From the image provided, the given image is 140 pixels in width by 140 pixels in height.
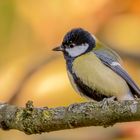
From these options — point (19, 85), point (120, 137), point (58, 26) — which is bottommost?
point (120, 137)

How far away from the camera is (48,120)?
6.46ft

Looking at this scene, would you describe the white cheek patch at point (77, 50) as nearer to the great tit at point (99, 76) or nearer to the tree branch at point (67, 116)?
the great tit at point (99, 76)

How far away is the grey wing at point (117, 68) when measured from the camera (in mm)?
2506

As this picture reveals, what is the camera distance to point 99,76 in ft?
8.13

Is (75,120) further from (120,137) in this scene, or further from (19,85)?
(19,85)

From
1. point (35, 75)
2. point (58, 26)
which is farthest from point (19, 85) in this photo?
point (58, 26)

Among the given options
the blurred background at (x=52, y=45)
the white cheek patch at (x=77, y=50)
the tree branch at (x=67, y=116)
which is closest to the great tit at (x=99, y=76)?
the white cheek patch at (x=77, y=50)

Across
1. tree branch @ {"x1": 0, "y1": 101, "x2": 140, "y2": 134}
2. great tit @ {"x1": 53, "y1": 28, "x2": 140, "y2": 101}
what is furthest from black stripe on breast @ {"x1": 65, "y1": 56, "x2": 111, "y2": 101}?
tree branch @ {"x1": 0, "y1": 101, "x2": 140, "y2": 134}

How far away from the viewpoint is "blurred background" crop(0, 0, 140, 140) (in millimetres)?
3279

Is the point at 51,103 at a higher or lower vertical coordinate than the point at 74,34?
lower

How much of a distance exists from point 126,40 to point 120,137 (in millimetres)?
760

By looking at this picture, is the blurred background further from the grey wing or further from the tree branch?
the tree branch

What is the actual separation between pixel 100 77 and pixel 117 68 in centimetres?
11

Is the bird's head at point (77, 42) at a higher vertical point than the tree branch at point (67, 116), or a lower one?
higher
